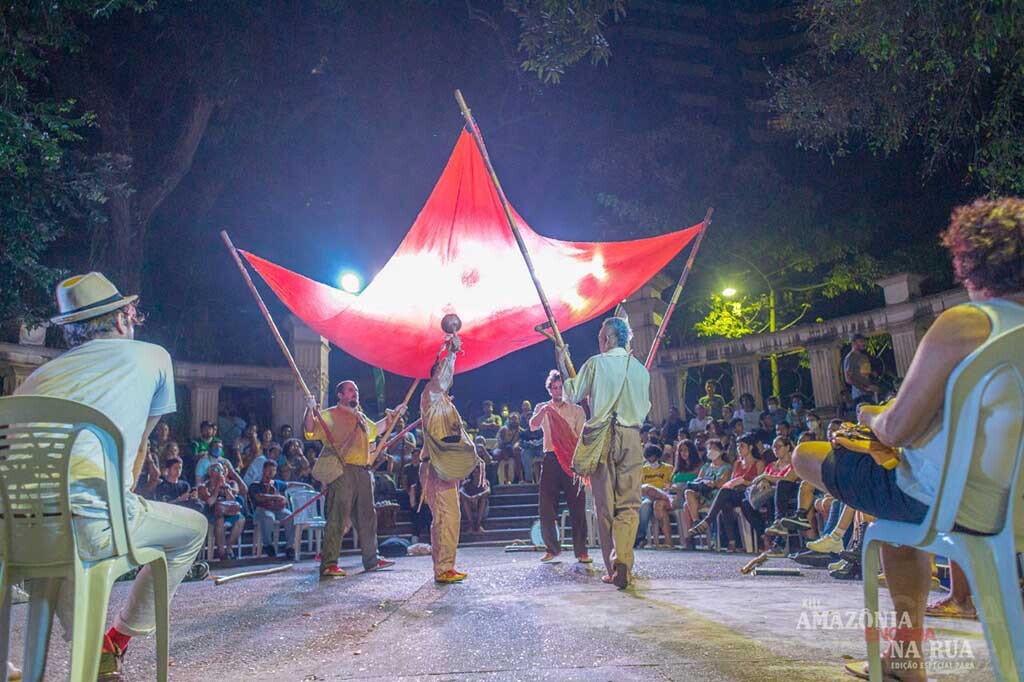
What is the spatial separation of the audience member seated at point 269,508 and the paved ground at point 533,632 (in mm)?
4456

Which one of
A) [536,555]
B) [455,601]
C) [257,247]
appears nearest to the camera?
[455,601]

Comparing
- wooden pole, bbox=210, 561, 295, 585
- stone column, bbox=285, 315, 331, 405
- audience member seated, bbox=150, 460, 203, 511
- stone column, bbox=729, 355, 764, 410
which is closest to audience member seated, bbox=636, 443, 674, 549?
stone column, bbox=729, 355, 764, 410

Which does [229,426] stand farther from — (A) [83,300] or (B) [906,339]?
(B) [906,339]

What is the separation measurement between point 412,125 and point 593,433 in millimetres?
11911

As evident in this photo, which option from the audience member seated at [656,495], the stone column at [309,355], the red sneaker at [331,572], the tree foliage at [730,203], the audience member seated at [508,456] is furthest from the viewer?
the stone column at [309,355]

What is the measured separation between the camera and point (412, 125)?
51.0 ft

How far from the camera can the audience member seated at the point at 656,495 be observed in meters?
9.84

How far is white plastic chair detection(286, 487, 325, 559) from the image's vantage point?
9.86 metres

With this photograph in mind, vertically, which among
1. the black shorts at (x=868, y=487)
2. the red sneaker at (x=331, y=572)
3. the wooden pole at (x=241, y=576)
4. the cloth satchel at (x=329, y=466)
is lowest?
the wooden pole at (x=241, y=576)

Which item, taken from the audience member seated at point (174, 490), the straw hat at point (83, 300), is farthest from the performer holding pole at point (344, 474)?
the straw hat at point (83, 300)

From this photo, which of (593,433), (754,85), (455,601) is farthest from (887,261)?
(455,601)

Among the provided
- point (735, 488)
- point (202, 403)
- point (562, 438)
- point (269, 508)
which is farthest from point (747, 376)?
point (202, 403)

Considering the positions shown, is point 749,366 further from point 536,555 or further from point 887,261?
point 536,555

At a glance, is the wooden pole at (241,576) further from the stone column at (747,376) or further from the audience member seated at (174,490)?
the stone column at (747,376)
